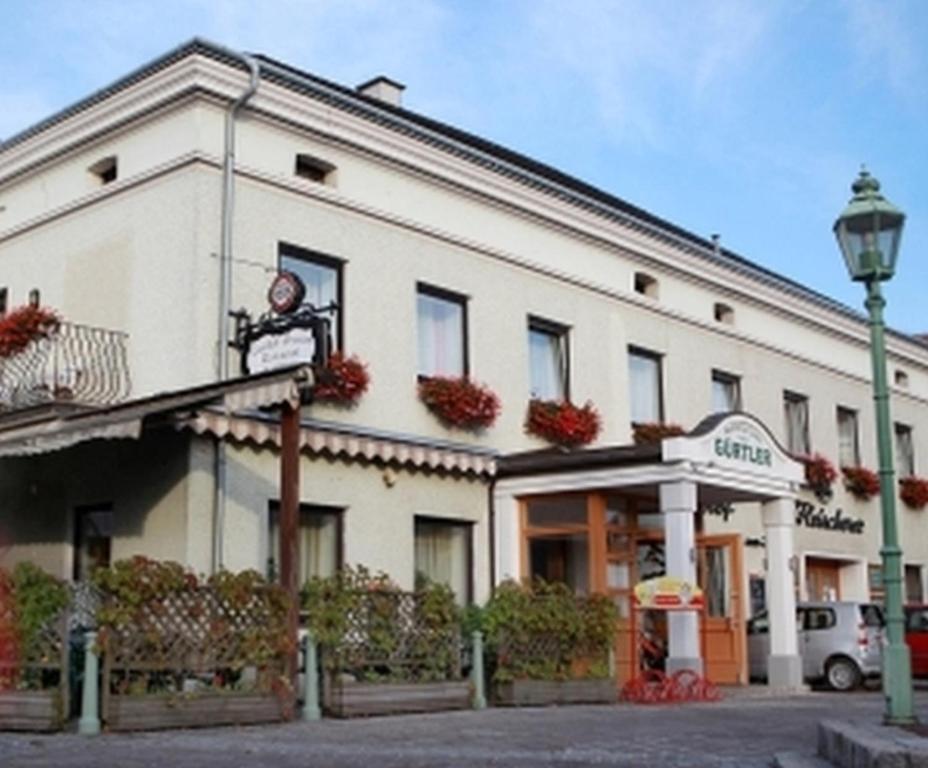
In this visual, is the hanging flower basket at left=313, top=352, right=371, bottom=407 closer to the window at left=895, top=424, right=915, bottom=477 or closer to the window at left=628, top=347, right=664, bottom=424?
the window at left=628, top=347, right=664, bottom=424

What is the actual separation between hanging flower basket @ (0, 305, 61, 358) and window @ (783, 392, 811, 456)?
15655 millimetres

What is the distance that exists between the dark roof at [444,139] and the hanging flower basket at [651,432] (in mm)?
3277

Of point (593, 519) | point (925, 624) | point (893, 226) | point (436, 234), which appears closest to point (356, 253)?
point (436, 234)

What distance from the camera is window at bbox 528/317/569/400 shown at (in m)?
20.9

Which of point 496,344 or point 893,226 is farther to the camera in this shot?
point 496,344

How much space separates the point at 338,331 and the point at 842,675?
10472 mm

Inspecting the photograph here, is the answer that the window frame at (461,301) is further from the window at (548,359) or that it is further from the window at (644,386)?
the window at (644,386)

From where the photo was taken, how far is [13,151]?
62.0 feet

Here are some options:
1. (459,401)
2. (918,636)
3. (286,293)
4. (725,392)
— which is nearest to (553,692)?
(459,401)

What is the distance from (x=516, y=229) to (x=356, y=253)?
361 cm

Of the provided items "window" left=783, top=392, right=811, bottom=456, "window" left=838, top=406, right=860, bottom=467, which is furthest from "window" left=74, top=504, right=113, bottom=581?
"window" left=838, top=406, right=860, bottom=467

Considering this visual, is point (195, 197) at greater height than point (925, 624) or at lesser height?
greater

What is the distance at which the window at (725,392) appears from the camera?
25.1 metres

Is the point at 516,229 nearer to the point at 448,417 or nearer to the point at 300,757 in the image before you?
the point at 448,417
